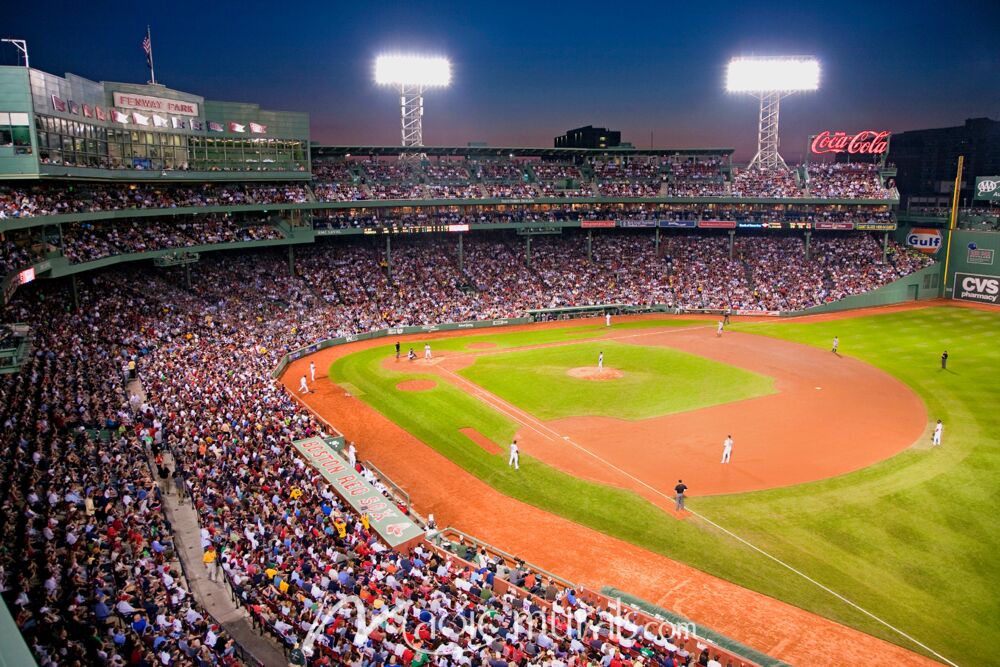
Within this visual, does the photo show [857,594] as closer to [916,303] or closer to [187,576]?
[187,576]

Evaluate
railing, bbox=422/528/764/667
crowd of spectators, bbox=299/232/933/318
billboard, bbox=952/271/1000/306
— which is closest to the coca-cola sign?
crowd of spectators, bbox=299/232/933/318

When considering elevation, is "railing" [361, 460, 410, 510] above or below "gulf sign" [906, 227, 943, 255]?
below

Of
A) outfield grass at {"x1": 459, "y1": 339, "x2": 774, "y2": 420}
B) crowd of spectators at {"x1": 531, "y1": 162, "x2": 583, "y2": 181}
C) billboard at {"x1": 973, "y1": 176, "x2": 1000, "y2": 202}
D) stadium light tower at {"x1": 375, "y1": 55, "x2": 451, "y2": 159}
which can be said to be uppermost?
stadium light tower at {"x1": 375, "y1": 55, "x2": 451, "y2": 159}

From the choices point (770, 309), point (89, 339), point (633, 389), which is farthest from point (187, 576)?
point (770, 309)

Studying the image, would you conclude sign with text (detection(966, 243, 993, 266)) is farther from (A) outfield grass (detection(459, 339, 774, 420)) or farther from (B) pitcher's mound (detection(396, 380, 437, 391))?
(B) pitcher's mound (detection(396, 380, 437, 391))

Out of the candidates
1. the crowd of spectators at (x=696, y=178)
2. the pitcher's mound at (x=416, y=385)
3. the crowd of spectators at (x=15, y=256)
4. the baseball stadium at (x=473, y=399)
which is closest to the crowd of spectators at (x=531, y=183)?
the crowd of spectators at (x=696, y=178)

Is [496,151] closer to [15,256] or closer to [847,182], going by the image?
[847,182]
